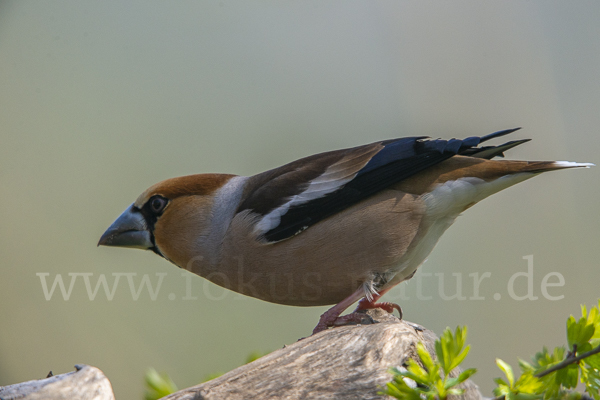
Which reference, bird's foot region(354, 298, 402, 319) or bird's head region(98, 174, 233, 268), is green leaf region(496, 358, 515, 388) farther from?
bird's head region(98, 174, 233, 268)

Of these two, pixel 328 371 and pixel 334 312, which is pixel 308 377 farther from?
pixel 334 312

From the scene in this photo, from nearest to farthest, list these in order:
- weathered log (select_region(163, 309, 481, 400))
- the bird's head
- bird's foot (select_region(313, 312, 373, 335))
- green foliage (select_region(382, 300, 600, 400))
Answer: green foliage (select_region(382, 300, 600, 400)) → weathered log (select_region(163, 309, 481, 400)) → bird's foot (select_region(313, 312, 373, 335)) → the bird's head

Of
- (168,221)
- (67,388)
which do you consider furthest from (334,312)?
(67,388)

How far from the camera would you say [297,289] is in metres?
1.97

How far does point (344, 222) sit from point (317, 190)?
19 cm

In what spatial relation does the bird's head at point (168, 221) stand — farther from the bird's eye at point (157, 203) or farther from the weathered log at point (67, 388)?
the weathered log at point (67, 388)

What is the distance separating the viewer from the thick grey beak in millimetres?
2236

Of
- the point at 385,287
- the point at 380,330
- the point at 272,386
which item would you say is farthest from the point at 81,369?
the point at 385,287

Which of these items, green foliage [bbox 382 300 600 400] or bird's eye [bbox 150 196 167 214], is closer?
green foliage [bbox 382 300 600 400]

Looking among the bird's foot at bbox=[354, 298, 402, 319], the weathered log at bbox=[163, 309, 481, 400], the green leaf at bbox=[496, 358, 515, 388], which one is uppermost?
the green leaf at bbox=[496, 358, 515, 388]


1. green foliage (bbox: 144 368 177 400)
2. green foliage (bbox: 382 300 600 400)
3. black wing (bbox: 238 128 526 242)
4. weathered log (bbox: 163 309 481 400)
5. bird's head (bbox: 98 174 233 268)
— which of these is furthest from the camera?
bird's head (bbox: 98 174 233 268)

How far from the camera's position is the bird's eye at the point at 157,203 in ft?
7.29

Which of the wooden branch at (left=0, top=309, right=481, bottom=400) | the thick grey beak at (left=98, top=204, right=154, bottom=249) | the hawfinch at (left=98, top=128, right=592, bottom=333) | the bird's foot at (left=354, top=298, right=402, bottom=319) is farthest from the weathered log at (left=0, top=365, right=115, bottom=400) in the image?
the bird's foot at (left=354, top=298, right=402, bottom=319)

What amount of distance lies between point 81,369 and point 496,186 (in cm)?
162
